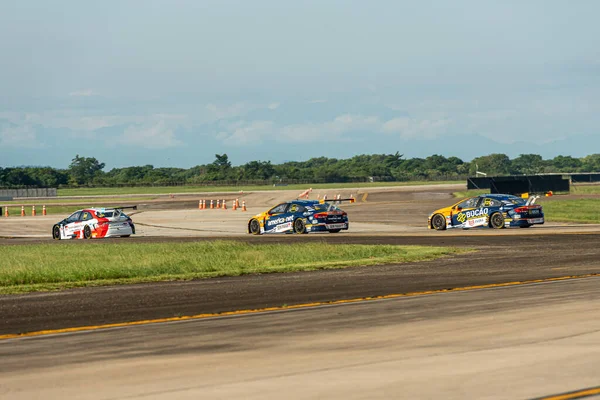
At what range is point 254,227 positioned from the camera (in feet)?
135

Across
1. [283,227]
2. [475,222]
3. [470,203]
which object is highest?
[470,203]

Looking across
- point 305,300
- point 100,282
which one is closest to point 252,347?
point 305,300

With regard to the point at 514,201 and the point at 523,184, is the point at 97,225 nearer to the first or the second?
the point at 514,201

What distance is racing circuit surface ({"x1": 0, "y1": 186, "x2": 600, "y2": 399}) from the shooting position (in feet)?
30.0

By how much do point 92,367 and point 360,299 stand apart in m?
6.93

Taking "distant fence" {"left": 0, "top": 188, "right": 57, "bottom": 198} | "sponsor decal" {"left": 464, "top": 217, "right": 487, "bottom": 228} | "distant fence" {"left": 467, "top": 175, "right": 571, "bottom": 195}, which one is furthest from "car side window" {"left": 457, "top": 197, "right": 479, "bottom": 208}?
"distant fence" {"left": 0, "top": 188, "right": 57, "bottom": 198}

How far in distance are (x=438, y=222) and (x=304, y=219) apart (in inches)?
228

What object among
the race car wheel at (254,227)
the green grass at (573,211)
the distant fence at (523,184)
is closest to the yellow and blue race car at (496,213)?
the green grass at (573,211)

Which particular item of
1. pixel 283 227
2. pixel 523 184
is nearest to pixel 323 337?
pixel 283 227

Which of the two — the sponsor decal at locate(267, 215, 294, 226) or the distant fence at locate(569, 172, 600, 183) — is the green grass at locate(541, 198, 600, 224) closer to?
the sponsor decal at locate(267, 215, 294, 226)

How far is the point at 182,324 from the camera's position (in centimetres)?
1368

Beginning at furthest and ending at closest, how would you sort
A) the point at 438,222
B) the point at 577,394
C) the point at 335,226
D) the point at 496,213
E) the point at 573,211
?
the point at 573,211, the point at 438,222, the point at 335,226, the point at 496,213, the point at 577,394

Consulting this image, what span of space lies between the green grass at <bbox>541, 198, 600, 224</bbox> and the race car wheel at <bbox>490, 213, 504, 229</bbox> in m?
7.84

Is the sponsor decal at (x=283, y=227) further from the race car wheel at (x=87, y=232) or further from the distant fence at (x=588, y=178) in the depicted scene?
the distant fence at (x=588, y=178)
